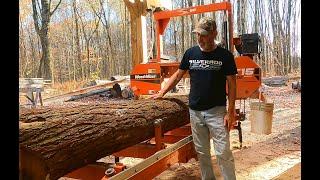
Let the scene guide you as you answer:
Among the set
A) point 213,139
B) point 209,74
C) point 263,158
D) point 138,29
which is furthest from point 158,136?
point 138,29

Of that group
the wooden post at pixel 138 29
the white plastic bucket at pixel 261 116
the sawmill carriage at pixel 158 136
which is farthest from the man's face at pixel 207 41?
the wooden post at pixel 138 29

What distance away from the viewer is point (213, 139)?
384cm

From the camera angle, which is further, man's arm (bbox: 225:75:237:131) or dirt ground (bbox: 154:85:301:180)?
dirt ground (bbox: 154:85:301:180)

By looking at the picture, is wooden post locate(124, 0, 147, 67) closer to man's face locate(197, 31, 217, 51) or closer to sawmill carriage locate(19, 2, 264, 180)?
sawmill carriage locate(19, 2, 264, 180)

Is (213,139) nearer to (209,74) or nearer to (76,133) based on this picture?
(209,74)

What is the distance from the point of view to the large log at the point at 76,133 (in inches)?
104

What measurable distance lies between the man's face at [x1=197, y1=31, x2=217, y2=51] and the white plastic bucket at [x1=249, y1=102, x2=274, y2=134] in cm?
255

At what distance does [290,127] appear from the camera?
8164mm

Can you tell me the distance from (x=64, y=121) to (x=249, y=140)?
16.1 ft

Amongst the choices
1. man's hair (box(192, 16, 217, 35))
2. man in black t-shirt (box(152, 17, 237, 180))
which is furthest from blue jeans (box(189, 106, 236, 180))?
man's hair (box(192, 16, 217, 35))

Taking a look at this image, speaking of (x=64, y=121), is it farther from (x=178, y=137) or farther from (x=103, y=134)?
(x=178, y=137)

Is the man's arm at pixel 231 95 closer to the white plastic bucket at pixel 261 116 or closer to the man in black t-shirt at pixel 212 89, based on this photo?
the man in black t-shirt at pixel 212 89

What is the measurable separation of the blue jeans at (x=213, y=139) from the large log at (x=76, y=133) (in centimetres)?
64

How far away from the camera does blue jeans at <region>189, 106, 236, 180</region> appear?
3691mm
